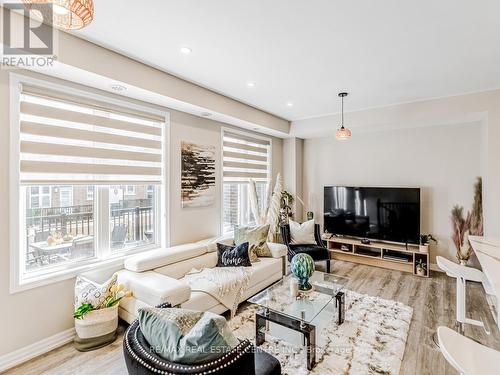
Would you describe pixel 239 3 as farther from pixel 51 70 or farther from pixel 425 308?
pixel 425 308

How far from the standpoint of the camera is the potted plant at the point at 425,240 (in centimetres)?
429

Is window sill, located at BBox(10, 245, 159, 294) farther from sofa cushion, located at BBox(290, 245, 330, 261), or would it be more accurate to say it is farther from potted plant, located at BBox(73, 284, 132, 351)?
sofa cushion, located at BBox(290, 245, 330, 261)

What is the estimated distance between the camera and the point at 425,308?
10.5 ft

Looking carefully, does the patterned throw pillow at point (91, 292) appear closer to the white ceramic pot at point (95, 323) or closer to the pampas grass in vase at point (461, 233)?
the white ceramic pot at point (95, 323)

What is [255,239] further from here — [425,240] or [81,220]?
[425,240]

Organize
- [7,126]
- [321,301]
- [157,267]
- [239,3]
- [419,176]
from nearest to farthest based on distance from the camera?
[239,3]
[7,126]
[321,301]
[157,267]
[419,176]

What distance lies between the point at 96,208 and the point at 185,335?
2261 mm

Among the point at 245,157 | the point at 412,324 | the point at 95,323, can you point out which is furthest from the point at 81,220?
the point at 412,324

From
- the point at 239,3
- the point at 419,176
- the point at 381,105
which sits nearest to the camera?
the point at 239,3

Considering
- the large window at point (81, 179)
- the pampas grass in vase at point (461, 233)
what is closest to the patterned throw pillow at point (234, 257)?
the large window at point (81, 179)

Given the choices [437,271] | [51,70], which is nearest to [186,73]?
[51,70]

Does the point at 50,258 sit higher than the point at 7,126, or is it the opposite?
the point at 7,126

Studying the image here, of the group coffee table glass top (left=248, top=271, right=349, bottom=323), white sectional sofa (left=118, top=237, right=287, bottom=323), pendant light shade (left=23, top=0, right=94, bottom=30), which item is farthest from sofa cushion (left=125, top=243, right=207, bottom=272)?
pendant light shade (left=23, top=0, right=94, bottom=30)

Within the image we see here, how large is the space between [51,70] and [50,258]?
1.82 metres
